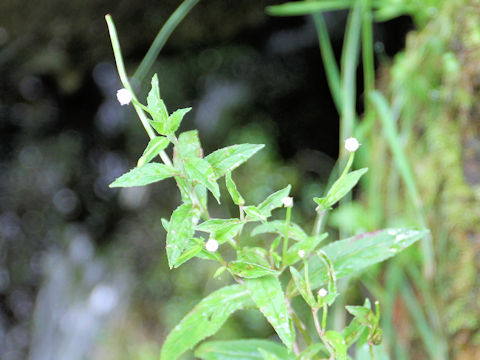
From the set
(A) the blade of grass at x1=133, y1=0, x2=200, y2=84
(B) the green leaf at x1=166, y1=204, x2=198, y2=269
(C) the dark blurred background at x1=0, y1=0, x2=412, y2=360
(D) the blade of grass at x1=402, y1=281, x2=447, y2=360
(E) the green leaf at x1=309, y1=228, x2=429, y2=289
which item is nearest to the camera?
(B) the green leaf at x1=166, y1=204, x2=198, y2=269

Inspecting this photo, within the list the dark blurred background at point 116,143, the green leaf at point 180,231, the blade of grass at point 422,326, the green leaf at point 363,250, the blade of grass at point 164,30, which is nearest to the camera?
the green leaf at point 180,231

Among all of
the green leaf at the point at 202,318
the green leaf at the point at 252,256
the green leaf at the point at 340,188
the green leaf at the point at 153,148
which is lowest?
the green leaf at the point at 202,318

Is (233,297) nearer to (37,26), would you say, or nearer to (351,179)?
(351,179)

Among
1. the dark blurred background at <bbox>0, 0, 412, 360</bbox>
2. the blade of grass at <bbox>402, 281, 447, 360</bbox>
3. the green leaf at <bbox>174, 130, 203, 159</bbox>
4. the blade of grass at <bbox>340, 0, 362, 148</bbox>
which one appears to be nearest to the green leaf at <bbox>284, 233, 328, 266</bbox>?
the green leaf at <bbox>174, 130, 203, 159</bbox>

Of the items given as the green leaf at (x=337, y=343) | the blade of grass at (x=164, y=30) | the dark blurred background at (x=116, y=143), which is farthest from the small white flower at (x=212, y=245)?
the dark blurred background at (x=116, y=143)

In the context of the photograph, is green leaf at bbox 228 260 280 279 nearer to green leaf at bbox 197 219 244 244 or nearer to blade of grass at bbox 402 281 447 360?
green leaf at bbox 197 219 244 244

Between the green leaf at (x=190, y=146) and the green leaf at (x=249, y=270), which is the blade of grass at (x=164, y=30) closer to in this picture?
the green leaf at (x=190, y=146)
